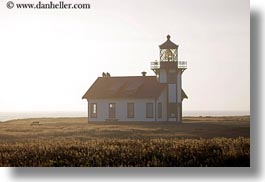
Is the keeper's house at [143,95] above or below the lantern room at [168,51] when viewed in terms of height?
below

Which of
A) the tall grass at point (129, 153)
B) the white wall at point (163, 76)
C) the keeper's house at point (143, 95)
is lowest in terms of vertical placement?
the tall grass at point (129, 153)

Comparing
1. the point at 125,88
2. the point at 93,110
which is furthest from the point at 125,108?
the point at 93,110

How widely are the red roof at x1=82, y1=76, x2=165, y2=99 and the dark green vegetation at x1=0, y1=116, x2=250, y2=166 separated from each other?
264 mm

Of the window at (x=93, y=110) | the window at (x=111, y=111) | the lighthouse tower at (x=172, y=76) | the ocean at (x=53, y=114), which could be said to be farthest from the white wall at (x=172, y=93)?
the window at (x=93, y=110)

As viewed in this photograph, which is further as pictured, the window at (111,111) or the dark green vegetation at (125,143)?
the window at (111,111)

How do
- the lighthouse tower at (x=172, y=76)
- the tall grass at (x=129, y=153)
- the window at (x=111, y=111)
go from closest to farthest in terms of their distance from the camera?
the tall grass at (x=129, y=153), the lighthouse tower at (x=172, y=76), the window at (x=111, y=111)

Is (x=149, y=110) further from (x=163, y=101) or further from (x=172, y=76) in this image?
(x=172, y=76)

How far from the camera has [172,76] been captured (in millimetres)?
6078

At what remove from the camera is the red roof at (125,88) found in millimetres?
6047

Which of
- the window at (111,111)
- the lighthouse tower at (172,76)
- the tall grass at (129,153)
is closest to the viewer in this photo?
the tall grass at (129,153)

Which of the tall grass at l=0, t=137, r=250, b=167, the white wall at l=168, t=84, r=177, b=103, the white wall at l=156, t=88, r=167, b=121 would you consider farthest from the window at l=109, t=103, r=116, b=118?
the white wall at l=168, t=84, r=177, b=103

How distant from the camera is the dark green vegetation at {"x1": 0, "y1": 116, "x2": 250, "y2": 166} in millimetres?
5934

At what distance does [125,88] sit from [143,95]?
179 millimetres

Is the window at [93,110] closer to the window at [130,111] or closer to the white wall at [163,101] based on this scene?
the window at [130,111]
